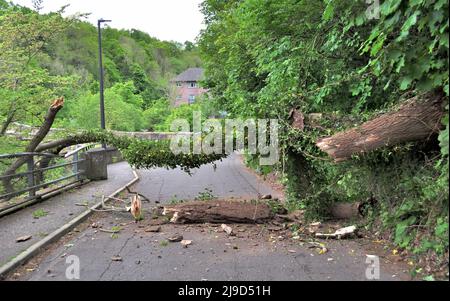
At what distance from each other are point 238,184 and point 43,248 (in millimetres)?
9395

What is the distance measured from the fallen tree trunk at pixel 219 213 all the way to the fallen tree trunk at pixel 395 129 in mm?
2184

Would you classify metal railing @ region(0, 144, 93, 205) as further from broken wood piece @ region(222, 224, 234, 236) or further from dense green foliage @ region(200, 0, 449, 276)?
dense green foliage @ region(200, 0, 449, 276)

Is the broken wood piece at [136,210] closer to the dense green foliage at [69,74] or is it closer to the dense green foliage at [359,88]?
the dense green foliage at [359,88]

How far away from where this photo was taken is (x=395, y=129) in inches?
221

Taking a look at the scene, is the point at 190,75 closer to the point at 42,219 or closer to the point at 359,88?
the point at 42,219

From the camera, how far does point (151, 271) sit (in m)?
5.35

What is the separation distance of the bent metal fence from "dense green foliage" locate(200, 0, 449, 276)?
18.4 feet

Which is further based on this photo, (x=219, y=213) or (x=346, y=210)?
(x=219, y=213)

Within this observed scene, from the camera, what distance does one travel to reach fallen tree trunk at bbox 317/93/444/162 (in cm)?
525

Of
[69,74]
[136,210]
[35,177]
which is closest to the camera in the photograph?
[136,210]

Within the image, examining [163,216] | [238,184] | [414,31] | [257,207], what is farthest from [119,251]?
[238,184]

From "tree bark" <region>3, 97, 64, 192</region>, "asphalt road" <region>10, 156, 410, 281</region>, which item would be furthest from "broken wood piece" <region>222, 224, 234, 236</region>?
"tree bark" <region>3, 97, 64, 192</region>

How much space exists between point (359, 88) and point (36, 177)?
880 centimetres

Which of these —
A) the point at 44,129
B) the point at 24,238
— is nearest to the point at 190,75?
the point at 44,129
